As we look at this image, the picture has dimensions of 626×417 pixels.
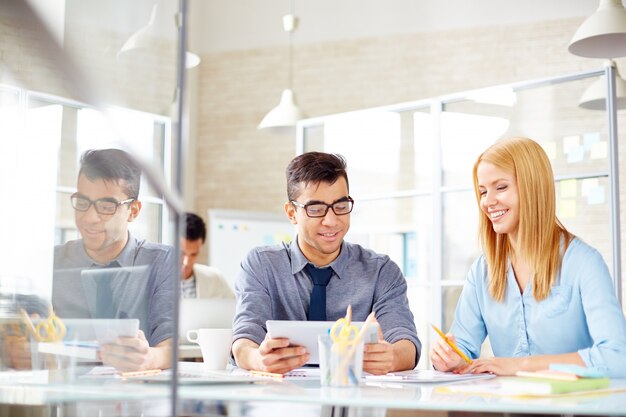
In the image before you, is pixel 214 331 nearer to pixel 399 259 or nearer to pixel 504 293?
pixel 504 293

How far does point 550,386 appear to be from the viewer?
4.03ft

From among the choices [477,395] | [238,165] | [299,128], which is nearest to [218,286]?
[299,128]

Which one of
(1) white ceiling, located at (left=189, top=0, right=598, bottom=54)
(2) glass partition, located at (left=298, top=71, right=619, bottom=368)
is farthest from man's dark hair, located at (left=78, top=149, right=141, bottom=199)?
(1) white ceiling, located at (left=189, top=0, right=598, bottom=54)

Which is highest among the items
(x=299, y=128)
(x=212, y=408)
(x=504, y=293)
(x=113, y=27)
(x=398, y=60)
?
(x=398, y=60)

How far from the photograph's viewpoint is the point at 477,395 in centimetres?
124

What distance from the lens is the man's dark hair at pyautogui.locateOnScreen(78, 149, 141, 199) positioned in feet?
4.11

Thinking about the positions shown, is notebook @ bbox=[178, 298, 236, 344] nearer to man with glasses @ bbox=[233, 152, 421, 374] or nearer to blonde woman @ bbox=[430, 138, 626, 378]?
man with glasses @ bbox=[233, 152, 421, 374]

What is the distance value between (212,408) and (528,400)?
0.48 m

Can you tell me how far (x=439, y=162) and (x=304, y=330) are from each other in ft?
10.2

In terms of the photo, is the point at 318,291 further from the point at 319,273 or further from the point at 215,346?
the point at 215,346

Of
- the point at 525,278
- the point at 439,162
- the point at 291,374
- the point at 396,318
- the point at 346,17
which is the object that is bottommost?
the point at 291,374

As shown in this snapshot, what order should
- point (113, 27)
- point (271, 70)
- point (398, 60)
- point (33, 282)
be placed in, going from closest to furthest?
point (33, 282) < point (113, 27) < point (398, 60) < point (271, 70)

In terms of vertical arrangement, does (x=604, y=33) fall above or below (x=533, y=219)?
above

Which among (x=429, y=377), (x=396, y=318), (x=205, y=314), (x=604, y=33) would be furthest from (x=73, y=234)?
(x=604, y=33)
